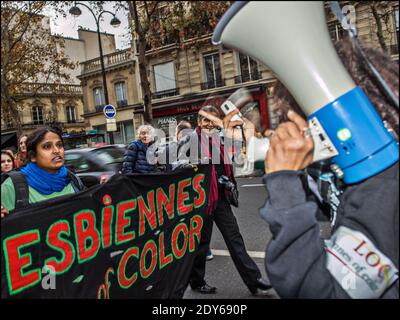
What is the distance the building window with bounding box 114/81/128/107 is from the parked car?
16.8 m

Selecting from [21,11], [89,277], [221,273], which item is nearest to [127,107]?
[21,11]

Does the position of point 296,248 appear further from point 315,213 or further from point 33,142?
point 33,142

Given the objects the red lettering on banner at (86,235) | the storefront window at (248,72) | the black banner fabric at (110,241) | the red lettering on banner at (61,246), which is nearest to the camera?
the storefront window at (248,72)

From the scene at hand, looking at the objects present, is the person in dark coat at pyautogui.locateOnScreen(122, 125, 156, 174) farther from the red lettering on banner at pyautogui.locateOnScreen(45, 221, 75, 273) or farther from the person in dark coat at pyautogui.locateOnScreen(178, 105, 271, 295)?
the red lettering on banner at pyautogui.locateOnScreen(45, 221, 75, 273)

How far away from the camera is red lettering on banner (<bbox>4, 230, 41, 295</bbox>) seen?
1.66 meters

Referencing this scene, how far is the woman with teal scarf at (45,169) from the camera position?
2.38 m

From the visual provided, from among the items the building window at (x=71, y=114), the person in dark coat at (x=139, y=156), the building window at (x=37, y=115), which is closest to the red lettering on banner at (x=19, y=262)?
the person in dark coat at (x=139, y=156)

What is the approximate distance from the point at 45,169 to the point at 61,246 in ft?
2.68

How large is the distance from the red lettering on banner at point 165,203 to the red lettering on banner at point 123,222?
288mm

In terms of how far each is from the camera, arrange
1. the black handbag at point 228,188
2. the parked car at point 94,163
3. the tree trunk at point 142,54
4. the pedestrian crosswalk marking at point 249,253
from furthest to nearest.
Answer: the parked car at point 94,163 → the pedestrian crosswalk marking at point 249,253 → the black handbag at point 228,188 → the tree trunk at point 142,54

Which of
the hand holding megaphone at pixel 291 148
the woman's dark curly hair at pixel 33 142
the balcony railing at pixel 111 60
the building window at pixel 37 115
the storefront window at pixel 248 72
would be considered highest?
the balcony railing at pixel 111 60

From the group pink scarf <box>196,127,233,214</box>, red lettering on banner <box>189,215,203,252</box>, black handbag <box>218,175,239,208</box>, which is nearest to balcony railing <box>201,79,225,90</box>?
pink scarf <box>196,127,233,214</box>

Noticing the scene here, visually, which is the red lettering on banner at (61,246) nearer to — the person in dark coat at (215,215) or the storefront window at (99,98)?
the person in dark coat at (215,215)

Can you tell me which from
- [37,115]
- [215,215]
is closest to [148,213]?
[215,215]
